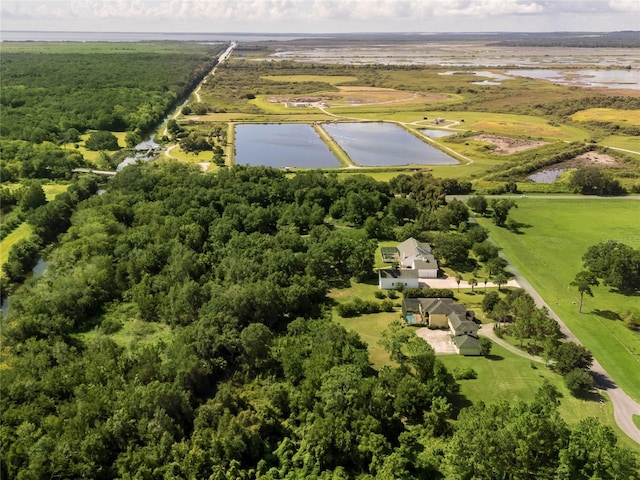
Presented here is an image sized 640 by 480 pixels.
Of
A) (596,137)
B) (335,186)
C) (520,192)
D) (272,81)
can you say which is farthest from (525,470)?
(272,81)

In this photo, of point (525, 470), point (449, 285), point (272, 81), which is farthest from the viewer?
point (272, 81)

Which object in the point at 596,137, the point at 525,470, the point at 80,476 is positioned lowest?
the point at 80,476

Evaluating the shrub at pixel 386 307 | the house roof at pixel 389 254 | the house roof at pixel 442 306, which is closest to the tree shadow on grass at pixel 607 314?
the house roof at pixel 442 306

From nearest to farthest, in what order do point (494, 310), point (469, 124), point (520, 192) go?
point (494, 310), point (520, 192), point (469, 124)

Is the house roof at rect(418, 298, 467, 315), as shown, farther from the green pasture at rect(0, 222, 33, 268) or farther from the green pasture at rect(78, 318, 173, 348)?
the green pasture at rect(0, 222, 33, 268)

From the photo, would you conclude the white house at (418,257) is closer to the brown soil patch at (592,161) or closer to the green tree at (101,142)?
the brown soil patch at (592,161)

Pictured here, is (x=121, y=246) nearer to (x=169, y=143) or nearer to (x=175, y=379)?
(x=175, y=379)

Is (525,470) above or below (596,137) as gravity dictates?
below
